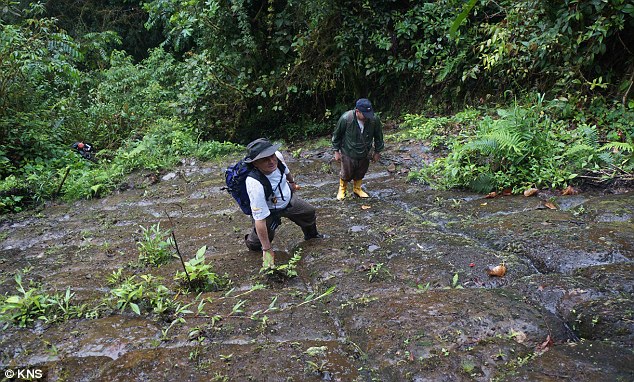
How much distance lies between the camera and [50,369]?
2.90 m

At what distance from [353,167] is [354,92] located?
5.80 m

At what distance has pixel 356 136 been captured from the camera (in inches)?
267

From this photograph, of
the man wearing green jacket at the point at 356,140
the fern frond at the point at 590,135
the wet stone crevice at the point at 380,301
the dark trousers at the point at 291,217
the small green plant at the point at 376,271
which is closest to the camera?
the wet stone crevice at the point at 380,301

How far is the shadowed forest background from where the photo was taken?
23.0 ft

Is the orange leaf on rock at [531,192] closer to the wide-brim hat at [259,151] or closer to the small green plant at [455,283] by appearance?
the small green plant at [455,283]

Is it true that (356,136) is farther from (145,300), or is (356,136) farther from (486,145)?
(145,300)

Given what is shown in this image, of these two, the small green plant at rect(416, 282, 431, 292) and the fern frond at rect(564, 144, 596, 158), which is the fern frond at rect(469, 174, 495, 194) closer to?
the fern frond at rect(564, 144, 596, 158)

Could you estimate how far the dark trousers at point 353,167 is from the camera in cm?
693

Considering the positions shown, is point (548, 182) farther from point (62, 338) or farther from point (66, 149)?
point (66, 149)

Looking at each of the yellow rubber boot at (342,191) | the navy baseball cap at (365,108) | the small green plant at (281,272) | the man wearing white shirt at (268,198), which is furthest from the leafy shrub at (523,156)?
the small green plant at (281,272)

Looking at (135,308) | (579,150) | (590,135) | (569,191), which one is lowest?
(569,191)

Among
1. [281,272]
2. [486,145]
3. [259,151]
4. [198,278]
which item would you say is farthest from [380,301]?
[486,145]

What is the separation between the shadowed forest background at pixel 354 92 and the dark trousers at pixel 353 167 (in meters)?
1.12

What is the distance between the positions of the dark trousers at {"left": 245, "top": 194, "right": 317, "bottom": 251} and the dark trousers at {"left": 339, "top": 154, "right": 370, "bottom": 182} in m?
1.89
